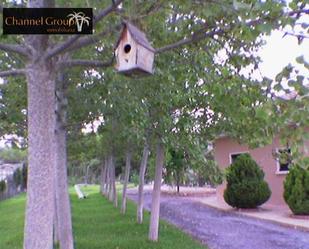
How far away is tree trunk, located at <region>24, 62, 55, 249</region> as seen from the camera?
3521 mm

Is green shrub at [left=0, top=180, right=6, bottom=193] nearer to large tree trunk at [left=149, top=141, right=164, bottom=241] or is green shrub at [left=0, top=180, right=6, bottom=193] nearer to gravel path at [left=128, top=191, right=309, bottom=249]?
gravel path at [left=128, top=191, right=309, bottom=249]

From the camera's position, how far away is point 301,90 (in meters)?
2.53

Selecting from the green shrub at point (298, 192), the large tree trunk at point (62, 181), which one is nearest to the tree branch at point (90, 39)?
the large tree trunk at point (62, 181)

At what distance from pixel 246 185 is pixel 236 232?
541cm

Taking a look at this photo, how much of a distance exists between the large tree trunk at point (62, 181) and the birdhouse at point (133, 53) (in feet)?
14.3

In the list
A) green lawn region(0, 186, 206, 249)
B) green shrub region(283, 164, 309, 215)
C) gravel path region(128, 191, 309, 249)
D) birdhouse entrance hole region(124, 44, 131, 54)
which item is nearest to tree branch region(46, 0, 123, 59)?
birdhouse entrance hole region(124, 44, 131, 54)

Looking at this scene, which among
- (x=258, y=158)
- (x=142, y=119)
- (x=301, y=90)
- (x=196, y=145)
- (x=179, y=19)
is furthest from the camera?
(x=258, y=158)

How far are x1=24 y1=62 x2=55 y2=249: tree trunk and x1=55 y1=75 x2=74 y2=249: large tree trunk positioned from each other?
383cm

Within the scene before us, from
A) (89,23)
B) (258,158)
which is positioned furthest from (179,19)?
(258,158)

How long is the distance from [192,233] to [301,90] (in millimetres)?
9800

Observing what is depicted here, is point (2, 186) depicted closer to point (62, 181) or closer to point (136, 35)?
point (62, 181)

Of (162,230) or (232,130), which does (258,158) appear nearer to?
(162,230)

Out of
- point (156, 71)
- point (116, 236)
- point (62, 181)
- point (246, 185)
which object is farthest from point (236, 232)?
point (156, 71)

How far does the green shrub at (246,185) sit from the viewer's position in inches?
673
